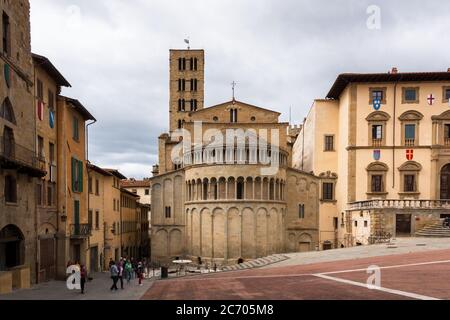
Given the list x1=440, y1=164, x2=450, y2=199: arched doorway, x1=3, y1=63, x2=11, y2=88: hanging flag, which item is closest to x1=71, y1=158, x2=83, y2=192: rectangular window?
x1=3, y1=63, x2=11, y2=88: hanging flag

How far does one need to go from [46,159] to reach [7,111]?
6.07 metres

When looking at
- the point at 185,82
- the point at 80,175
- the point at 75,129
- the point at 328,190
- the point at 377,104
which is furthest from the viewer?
the point at 185,82

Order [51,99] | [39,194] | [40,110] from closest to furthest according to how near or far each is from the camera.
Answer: [39,194], [40,110], [51,99]

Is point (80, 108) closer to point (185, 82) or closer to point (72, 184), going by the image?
point (72, 184)

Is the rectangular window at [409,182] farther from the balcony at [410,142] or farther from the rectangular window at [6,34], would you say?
the rectangular window at [6,34]

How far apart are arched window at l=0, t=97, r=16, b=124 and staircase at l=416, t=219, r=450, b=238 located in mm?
37851

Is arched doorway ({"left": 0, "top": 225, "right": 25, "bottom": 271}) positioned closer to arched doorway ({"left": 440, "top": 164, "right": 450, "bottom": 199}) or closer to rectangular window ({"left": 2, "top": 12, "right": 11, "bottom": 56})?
rectangular window ({"left": 2, "top": 12, "right": 11, "bottom": 56})

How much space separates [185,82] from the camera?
3543 inches

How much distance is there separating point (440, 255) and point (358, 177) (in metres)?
Answer: 24.0

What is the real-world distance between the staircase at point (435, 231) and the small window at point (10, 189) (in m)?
36.8

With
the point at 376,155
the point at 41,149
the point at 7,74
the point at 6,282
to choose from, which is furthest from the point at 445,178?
the point at 7,74

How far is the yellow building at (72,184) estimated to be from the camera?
29.6 metres

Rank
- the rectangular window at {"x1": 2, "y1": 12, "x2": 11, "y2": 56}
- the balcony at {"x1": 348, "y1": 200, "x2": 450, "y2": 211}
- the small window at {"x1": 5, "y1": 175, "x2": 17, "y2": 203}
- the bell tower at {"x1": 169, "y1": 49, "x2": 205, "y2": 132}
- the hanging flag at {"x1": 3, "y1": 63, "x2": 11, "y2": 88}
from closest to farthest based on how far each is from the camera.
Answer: the hanging flag at {"x1": 3, "y1": 63, "x2": 11, "y2": 88}
the small window at {"x1": 5, "y1": 175, "x2": 17, "y2": 203}
the rectangular window at {"x1": 2, "y1": 12, "x2": 11, "y2": 56}
the balcony at {"x1": 348, "y1": 200, "x2": 450, "y2": 211}
the bell tower at {"x1": 169, "y1": 49, "x2": 205, "y2": 132}

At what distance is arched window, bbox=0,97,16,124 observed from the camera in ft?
70.5
